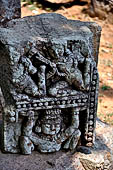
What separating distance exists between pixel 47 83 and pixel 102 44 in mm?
4328

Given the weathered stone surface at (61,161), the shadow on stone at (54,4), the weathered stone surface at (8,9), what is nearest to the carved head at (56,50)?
the weathered stone surface at (61,161)

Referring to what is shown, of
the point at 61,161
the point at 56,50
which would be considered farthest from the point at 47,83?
the point at 61,161

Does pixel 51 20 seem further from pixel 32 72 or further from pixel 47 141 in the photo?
pixel 47 141

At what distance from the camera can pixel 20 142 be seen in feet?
11.7

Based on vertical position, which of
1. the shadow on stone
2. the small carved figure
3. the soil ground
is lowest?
the soil ground

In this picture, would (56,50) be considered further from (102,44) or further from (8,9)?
(102,44)

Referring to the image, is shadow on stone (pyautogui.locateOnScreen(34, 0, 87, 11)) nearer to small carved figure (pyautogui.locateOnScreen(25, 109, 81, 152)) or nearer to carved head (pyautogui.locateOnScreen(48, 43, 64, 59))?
small carved figure (pyautogui.locateOnScreen(25, 109, 81, 152))

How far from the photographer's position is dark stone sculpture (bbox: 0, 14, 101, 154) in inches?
127

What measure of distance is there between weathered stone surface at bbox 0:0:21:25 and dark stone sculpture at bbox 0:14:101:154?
91 cm

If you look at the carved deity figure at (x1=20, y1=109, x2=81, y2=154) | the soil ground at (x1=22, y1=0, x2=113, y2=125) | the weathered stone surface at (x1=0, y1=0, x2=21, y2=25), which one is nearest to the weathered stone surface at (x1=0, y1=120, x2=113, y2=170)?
the carved deity figure at (x1=20, y1=109, x2=81, y2=154)

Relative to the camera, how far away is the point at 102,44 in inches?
296

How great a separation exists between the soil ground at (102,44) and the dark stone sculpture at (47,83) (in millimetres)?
1742

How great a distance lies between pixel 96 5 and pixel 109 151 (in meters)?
5.10

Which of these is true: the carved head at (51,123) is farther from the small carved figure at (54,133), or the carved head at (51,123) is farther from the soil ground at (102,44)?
the soil ground at (102,44)
